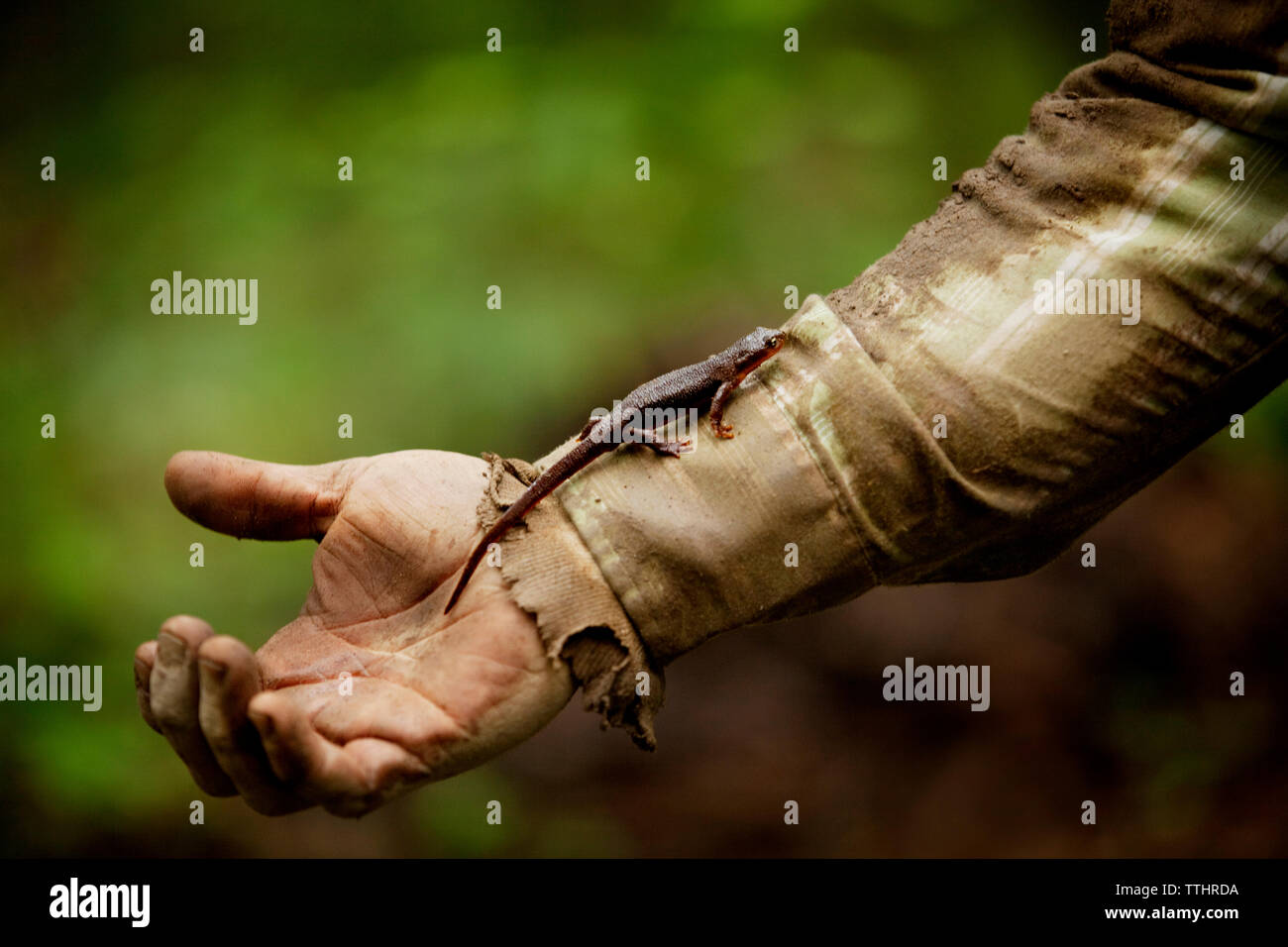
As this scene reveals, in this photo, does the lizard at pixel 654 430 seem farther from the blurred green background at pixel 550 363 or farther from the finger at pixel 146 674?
the blurred green background at pixel 550 363

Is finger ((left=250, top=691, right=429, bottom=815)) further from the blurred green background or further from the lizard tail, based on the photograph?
the blurred green background

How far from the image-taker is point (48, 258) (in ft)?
17.1

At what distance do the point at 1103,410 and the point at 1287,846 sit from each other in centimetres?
328

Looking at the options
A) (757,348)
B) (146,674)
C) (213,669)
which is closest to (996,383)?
(757,348)

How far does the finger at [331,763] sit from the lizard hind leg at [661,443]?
3.02ft

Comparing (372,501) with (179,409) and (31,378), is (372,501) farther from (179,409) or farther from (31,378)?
(31,378)

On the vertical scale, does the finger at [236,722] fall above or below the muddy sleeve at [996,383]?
below

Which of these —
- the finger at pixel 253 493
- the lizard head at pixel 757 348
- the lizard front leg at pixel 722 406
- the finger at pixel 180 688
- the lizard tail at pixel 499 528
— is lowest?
the finger at pixel 180 688

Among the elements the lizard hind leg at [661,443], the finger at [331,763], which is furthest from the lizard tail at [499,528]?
the finger at [331,763]

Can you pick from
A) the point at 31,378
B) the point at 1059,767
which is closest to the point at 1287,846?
the point at 1059,767

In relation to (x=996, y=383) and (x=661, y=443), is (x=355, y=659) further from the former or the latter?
(x=996, y=383)

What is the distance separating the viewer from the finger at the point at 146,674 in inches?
87.7

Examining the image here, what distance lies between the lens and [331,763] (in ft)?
6.87

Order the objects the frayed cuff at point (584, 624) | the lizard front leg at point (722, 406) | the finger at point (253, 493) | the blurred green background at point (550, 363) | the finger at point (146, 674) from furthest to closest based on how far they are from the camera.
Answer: the blurred green background at point (550, 363), the finger at point (253, 493), the lizard front leg at point (722, 406), the frayed cuff at point (584, 624), the finger at point (146, 674)
